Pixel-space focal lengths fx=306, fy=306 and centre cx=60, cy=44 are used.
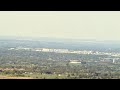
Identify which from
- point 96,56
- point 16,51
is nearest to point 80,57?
point 96,56

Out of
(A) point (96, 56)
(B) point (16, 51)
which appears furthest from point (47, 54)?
(A) point (96, 56)
